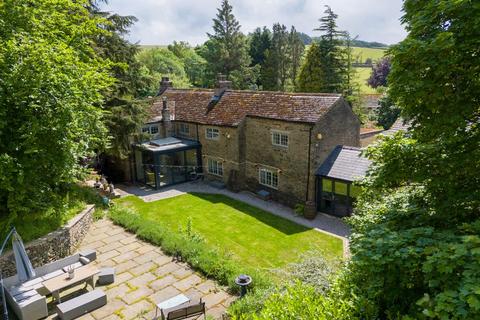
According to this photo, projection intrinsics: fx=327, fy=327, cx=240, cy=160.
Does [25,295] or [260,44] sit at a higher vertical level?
[260,44]

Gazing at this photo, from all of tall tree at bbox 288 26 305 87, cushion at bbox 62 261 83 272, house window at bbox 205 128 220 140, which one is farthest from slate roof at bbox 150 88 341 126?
tall tree at bbox 288 26 305 87

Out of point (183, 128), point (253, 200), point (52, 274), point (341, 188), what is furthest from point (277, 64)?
point (52, 274)

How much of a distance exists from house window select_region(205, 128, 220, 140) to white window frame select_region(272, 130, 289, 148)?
5.24 meters

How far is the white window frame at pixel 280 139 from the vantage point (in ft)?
75.6

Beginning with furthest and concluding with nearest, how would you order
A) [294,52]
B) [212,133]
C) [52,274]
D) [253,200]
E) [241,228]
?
[294,52]
[212,133]
[253,200]
[241,228]
[52,274]

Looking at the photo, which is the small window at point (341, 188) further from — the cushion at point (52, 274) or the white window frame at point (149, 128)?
the white window frame at point (149, 128)

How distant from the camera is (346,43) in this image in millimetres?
40344

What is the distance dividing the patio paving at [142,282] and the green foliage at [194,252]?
0.30 meters

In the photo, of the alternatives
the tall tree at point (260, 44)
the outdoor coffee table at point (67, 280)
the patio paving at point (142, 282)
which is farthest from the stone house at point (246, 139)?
the tall tree at point (260, 44)

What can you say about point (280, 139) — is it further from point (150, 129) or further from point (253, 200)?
point (150, 129)

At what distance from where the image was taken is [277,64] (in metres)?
55.6

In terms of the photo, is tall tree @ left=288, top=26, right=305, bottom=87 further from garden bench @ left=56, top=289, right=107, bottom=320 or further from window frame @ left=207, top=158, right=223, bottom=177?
garden bench @ left=56, top=289, right=107, bottom=320

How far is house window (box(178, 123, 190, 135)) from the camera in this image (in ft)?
96.3

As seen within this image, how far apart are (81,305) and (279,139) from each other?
1655 centimetres
